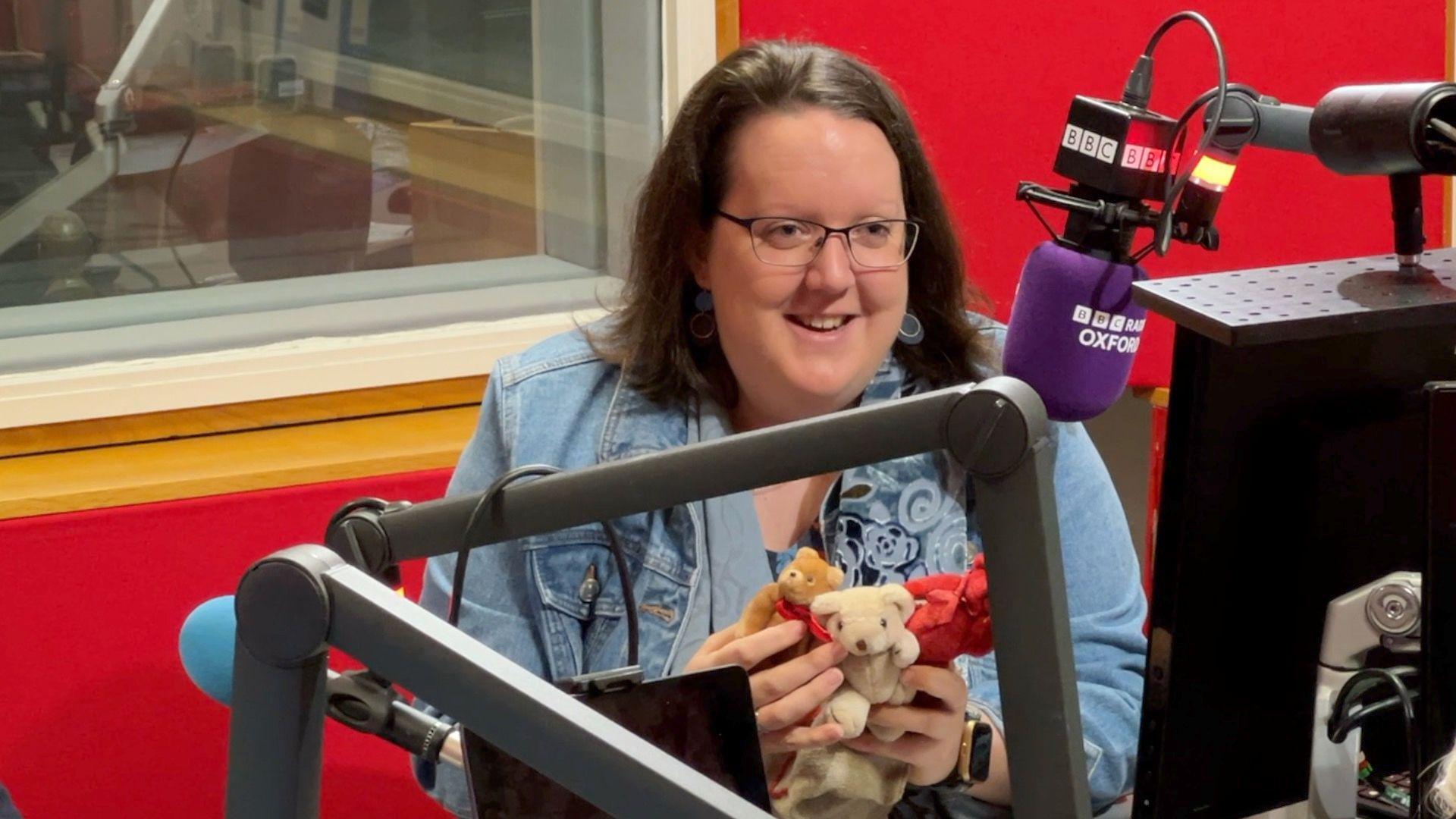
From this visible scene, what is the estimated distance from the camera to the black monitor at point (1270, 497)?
3.24 ft

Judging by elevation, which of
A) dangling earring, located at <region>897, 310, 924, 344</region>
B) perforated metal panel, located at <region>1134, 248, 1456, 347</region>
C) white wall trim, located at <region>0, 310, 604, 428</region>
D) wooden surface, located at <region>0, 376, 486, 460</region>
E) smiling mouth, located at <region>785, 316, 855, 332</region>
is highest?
perforated metal panel, located at <region>1134, 248, 1456, 347</region>

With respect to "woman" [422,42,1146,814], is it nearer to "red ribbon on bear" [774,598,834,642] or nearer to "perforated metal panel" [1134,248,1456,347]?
"red ribbon on bear" [774,598,834,642]

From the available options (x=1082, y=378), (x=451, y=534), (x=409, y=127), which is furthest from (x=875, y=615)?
(x=409, y=127)

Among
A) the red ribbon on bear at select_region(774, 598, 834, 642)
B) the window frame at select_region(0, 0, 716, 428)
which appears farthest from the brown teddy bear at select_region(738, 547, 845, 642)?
the window frame at select_region(0, 0, 716, 428)

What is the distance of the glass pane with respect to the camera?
85.9 inches

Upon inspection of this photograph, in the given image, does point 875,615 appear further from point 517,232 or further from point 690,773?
point 517,232

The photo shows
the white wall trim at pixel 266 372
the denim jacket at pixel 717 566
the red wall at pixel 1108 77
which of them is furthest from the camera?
the red wall at pixel 1108 77

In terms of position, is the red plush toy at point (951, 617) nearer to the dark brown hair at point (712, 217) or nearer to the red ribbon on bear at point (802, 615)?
the red ribbon on bear at point (802, 615)

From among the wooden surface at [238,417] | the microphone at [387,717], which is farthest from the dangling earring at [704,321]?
the microphone at [387,717]

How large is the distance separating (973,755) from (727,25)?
1429 mm

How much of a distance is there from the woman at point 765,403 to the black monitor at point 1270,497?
39 centimetres

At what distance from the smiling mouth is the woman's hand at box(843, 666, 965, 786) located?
0.44 m

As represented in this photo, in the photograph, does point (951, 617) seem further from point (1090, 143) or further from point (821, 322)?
point (821, 322)

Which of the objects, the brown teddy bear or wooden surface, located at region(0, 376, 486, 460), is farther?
wooden surface, located at region(0, 376, 486, 460)
